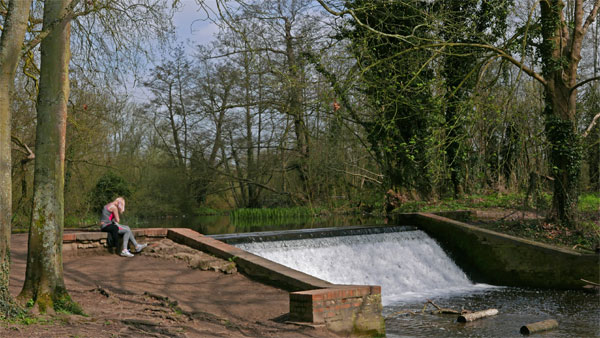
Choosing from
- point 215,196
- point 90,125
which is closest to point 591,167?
point 215,196

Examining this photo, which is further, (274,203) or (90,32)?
(274,203)

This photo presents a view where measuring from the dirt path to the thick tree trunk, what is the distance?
528 mm

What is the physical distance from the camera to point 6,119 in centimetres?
554

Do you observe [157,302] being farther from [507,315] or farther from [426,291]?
[426,291]

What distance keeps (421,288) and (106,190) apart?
1399 centimetres

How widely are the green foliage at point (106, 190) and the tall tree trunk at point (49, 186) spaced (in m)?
15.7

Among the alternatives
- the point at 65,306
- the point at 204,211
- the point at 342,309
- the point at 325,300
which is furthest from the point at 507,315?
the point at 204,211

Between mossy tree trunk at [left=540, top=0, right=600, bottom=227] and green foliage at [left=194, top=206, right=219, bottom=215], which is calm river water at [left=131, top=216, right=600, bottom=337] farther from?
green foliage at [left=194, top=206, right=219, bottom=215]

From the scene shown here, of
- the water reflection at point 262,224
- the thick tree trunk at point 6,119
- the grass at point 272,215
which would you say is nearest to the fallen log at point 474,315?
the thick tree trunk at point 6,119

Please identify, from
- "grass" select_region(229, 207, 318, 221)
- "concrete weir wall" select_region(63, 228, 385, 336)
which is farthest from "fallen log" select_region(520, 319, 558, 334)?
"grass" select_region(229, 207, 318, 221)

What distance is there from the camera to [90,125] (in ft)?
61.8

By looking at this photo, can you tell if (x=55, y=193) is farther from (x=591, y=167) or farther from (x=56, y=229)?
(x=591, y=167)

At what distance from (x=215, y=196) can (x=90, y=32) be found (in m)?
23.8

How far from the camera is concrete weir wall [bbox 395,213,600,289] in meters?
12.2
